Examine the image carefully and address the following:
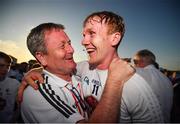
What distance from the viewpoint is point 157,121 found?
139 cm

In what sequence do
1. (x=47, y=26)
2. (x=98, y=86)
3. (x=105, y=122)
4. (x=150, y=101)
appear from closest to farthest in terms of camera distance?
(x=105, y=122) → (x=150, y=101) → (x=98, y=86) → (x=47, y=26)

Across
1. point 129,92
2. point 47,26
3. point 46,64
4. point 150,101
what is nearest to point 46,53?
point 46,64

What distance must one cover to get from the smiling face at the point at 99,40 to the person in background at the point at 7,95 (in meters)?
1.37

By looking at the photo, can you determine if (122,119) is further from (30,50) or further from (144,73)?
(30,50)

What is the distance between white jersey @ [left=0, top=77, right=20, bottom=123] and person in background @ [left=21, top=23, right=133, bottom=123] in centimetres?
Answer: 107

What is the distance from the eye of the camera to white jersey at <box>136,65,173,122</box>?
1496 mm

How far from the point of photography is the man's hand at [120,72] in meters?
1.36

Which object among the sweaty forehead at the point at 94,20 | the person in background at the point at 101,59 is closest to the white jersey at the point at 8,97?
the person in background at the point at 101,59

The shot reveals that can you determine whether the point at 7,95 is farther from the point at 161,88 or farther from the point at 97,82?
the point at 161,88

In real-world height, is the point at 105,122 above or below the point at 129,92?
below

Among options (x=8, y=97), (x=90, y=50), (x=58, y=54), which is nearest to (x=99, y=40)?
(x=90, y=50)

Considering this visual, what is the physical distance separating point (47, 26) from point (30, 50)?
0.79ft

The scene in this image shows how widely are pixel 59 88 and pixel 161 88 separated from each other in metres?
0.76

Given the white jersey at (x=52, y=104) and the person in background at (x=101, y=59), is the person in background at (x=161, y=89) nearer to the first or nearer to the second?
the person in background at (x=101, y=59)
